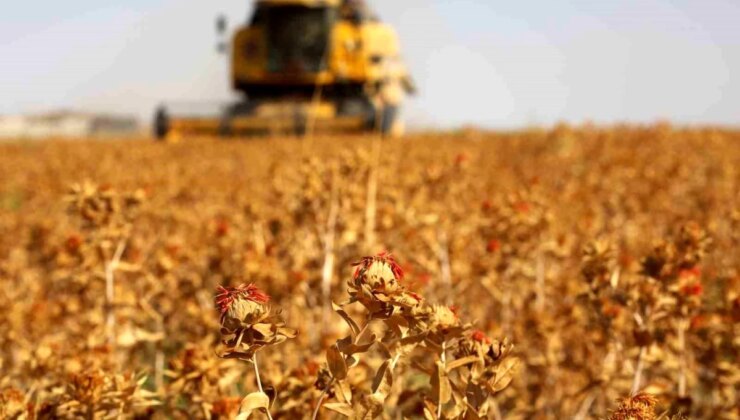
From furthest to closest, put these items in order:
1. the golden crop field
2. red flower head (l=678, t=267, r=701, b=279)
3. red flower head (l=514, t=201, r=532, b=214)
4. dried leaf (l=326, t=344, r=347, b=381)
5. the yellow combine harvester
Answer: the yellow combine harvester → red flower head (l=514, t=201, r=532, b=214) → red flower head (l=678, t=267, r=701, b=279) → the golden crop field → dried leaf (l=326, t=344, r=347, b=381)

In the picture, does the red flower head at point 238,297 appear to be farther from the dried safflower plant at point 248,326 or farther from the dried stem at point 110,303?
the dried stem at point 110,303

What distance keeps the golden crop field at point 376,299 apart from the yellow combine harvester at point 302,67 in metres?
11.6

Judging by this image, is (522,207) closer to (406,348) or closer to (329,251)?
(329,251)

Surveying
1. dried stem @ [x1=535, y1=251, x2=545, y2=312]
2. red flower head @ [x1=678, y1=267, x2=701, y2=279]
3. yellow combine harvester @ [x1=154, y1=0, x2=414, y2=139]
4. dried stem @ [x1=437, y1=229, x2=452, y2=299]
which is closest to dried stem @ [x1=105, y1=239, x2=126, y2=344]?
dried stem @ [x1=437, y1=229, x2=452, y2=299]

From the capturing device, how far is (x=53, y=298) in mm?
5473

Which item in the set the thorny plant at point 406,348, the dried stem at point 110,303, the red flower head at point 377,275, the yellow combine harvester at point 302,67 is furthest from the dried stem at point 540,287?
the yellow combine harvester at point 302,67

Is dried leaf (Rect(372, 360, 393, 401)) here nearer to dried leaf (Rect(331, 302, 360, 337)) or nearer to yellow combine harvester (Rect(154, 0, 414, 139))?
dried leaf (Rect(331, 302, 360, 337))

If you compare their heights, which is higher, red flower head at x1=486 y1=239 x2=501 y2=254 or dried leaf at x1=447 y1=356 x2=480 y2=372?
dried leaf at x1=447 y1=356 x2=480 y2=372

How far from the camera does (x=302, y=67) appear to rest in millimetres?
20578

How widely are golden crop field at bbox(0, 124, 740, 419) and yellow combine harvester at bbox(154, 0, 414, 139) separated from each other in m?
11.6

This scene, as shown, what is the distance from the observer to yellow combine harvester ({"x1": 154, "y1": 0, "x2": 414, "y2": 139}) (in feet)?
64.1

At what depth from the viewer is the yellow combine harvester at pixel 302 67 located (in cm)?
1953

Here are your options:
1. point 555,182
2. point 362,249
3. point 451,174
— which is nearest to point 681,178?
point 555,182

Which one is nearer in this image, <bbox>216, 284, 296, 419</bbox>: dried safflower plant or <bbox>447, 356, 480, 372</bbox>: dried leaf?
<bbox>216, 284, 296, 419</bbox>: dried safflower plant
